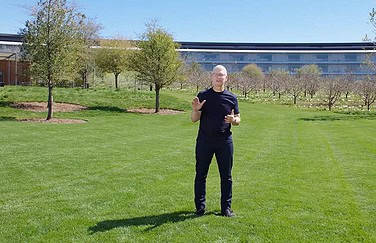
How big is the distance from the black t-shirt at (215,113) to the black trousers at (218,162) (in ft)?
0.33

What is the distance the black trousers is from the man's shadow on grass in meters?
0.27

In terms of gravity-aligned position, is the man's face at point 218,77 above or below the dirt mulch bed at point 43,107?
above

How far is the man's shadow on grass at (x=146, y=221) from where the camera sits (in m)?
4.87

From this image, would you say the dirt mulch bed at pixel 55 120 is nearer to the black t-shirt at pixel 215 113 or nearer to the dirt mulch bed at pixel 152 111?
the dirt mulch bed at pixel 152 111

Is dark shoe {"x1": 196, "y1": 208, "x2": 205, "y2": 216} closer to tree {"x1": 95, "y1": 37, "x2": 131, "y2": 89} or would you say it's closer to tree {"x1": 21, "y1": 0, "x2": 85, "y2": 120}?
tree {"x1": 21, "y1": 0, "x2": 85, "y2": 120}

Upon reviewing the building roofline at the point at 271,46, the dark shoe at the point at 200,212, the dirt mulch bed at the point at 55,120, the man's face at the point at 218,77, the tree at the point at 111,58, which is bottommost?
the dirt mulch bed at the point at 55,120

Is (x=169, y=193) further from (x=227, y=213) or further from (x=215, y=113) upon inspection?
(x=215, y=113)

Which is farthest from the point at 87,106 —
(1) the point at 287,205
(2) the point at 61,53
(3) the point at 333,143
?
(1) the point at 287,205

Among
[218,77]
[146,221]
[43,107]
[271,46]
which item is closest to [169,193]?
[146,221]

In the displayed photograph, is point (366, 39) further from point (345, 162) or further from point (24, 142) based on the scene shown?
point (24, 142)

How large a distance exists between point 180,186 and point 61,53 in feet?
52.2

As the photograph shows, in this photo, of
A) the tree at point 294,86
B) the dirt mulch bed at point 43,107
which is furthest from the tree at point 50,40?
the tree at point 294,86

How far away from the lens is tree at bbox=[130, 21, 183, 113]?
2786 cm

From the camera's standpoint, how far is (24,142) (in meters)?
12.1
